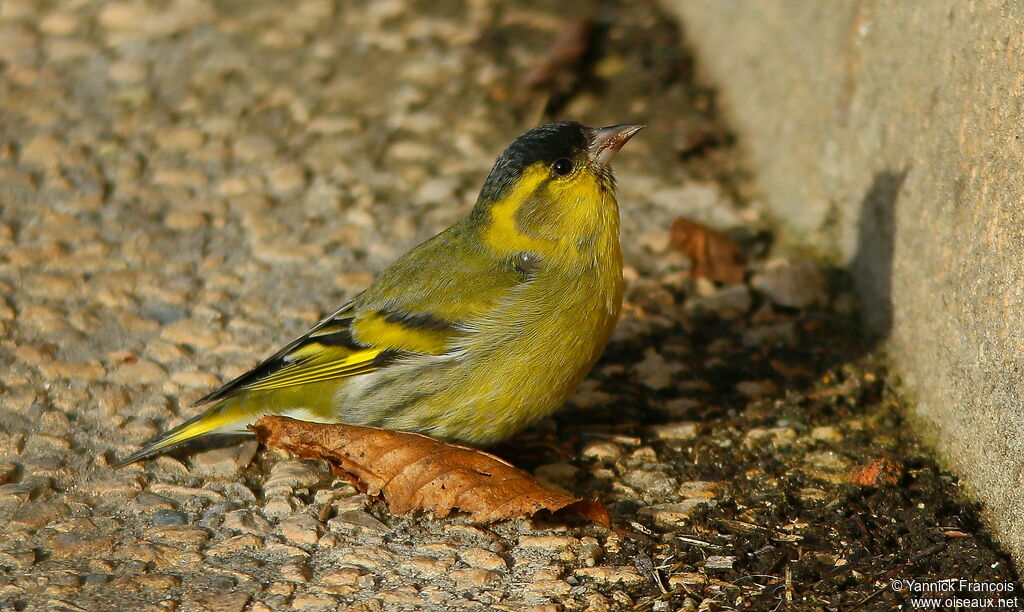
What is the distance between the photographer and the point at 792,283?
520 cm

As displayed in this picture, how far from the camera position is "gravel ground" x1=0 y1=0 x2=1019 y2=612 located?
11.7 feet

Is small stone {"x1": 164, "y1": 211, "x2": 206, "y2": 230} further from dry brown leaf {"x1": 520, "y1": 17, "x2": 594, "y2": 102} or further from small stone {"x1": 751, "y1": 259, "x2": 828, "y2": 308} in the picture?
small stone {"x1": 751, "y1": 259, "x2": 828, "y2": 308}

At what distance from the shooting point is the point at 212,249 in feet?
17.9

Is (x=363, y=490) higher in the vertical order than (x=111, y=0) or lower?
lower

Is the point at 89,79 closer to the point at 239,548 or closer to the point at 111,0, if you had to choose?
the point at 111,0

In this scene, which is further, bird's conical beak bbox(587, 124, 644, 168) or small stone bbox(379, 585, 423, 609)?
bird's conical beak bbox(587, 124, 644, 168)

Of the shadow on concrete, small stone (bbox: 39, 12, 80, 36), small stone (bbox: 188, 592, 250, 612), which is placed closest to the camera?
small stone (bbox: 188, 592, 250, 612)

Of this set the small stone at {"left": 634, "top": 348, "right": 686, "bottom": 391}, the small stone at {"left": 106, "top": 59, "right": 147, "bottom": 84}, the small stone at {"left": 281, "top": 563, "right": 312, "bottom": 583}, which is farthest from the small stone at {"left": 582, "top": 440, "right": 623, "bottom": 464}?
the small stone at {"left": 106, "top": 59, "right": 147, "bottom": 84}

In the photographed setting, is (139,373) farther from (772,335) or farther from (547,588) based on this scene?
(772,335)

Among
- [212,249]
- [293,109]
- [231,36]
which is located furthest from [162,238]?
[231,36]

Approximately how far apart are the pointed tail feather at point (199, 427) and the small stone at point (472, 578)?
1.08m

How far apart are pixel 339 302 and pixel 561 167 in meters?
1.28

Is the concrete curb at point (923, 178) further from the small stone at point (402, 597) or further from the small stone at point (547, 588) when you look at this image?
the small stone at point (402, 597)

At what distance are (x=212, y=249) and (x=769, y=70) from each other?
2.86 metres
